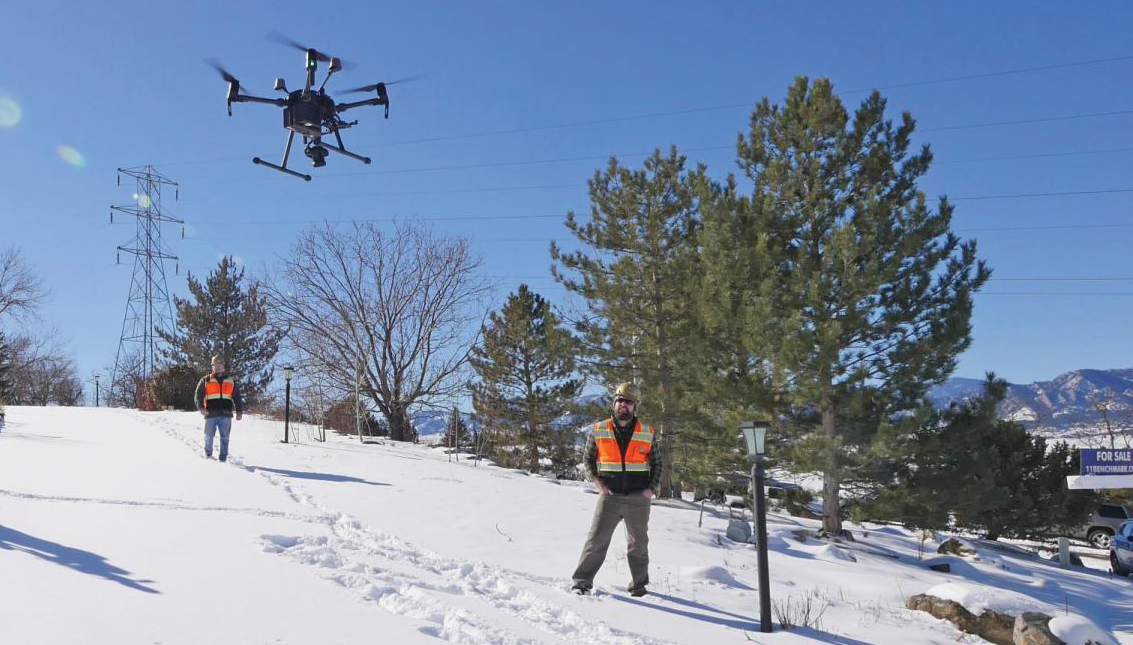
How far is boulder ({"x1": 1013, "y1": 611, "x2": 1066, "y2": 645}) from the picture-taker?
281 inches

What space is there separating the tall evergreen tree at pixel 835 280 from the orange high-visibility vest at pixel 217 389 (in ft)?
31.1

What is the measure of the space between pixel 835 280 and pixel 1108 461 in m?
5.41

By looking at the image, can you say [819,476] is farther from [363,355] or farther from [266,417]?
[266,417]

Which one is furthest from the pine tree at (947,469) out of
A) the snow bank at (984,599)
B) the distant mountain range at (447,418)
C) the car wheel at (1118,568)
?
the distant mountain range at (447,418)

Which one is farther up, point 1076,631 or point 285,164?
point 285,164

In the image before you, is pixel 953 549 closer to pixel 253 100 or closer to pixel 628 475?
pixel 628 475

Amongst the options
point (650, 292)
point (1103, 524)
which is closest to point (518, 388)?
point (650, 292)

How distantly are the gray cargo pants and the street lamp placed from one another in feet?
2.89

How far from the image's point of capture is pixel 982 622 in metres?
7.73

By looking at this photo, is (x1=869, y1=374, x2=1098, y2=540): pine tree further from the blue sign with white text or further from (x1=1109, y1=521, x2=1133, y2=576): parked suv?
(x1=1109, y1=521, x2=1133, y2=576): parked suv

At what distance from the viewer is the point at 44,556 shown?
5.14 m

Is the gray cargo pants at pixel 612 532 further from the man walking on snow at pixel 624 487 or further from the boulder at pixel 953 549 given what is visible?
the boulder at pixel 953 549

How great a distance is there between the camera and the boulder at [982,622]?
7.63m

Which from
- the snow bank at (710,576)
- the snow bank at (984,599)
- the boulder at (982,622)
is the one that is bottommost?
the boulder at (982,622)
